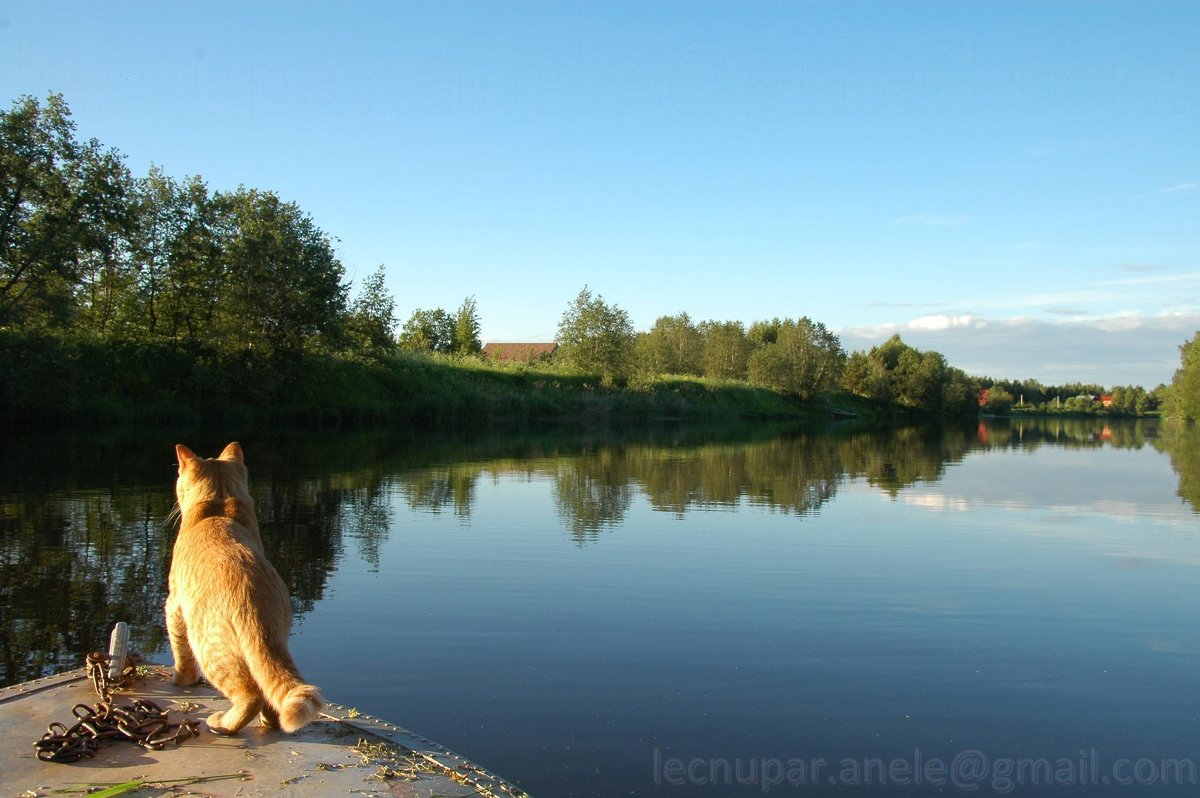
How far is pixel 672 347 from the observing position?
317 ft

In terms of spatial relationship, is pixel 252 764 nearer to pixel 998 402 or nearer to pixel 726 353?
pixel 726 353

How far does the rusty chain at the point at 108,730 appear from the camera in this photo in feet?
14.1

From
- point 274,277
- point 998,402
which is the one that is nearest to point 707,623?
point 274,277

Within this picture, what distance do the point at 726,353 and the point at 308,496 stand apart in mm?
85861

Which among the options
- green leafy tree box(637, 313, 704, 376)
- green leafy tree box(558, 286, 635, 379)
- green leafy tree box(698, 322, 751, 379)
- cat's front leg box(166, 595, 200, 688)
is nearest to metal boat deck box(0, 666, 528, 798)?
cat's front leg box(166, 595, 200, 688)

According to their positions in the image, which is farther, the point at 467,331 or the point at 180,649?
the point at 467,331

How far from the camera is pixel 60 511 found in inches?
573

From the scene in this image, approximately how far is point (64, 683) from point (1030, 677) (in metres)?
7.62

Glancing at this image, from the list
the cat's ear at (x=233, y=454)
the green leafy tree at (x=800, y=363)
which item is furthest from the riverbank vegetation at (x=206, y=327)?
the cat's ear at (x=233, y=454)

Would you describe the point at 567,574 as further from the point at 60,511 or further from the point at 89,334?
the point at 89,334

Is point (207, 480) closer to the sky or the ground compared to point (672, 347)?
closer to the ground

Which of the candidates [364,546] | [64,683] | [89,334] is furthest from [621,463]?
[89,334]

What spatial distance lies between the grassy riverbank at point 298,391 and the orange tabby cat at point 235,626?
105ft

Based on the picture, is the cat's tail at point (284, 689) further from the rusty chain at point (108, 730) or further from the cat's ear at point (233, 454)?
the cat's ear at point (233, 454)
